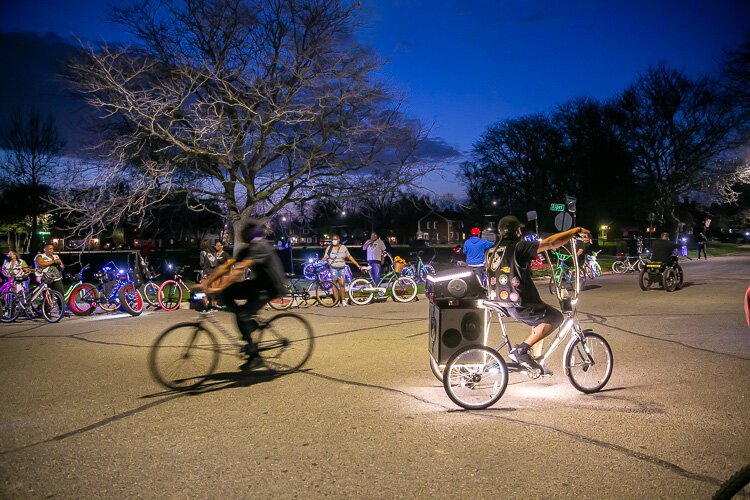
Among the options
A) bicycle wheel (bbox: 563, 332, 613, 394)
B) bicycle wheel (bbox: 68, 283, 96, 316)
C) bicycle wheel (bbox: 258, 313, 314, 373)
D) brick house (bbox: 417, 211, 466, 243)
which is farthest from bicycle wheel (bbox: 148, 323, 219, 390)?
brick house (bbox: 417, 211, 466, 243)

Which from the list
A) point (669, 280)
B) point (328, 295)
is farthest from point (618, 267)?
point (328, 295)

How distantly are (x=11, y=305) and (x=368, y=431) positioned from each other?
11.1 meters

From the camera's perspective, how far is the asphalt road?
331 centimetres

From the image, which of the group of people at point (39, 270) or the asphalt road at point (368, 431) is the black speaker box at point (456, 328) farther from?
the group of people at point (39, 270)

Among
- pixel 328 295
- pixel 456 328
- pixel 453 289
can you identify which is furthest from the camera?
pixel 328 295

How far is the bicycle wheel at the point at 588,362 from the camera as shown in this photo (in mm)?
5094

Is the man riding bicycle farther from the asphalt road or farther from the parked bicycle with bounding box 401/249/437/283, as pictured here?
the parked bicycle with bounding box 401/249/437/283

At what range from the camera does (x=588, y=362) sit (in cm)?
512

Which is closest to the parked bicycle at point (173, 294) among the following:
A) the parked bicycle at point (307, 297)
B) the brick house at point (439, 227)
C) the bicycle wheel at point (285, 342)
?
the parked bicycle at point (307, 297)

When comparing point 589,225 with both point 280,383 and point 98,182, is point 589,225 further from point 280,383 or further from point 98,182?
point 280,383

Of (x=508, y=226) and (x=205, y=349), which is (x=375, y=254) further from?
(x=508, y=226)

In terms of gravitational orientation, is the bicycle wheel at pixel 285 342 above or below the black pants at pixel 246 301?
below

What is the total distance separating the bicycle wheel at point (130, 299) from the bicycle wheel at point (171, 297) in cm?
73

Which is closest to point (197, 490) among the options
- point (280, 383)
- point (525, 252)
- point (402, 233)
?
point (280, 383)
